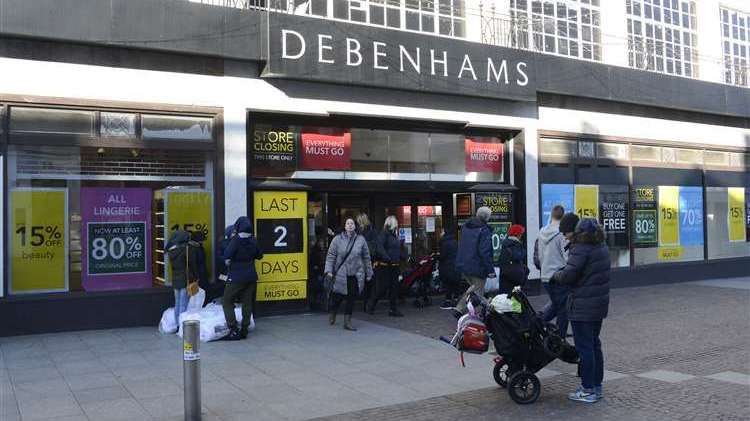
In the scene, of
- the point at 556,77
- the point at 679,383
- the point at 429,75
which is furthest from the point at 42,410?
the point at 556,77

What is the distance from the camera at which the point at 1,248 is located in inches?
356

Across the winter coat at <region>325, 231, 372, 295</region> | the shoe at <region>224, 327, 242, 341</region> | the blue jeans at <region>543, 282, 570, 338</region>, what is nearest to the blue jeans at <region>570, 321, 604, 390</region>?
the blue jeans at <region>543, 282, 570, 338</region>

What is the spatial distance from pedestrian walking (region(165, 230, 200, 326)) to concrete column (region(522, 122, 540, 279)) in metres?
7.33

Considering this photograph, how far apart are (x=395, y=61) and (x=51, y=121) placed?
581cm

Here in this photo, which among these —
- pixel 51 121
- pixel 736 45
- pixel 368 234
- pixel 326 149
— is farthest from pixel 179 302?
pixel 736 45

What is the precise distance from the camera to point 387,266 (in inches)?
445

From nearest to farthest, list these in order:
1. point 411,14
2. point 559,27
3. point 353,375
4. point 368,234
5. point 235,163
→ point 353,375
point 235,163
point 368,234
point 411,14
point 559,27

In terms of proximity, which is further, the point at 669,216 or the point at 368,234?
the point at 669,216

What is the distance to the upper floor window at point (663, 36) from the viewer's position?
1631 cm

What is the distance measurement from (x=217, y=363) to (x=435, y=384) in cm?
267

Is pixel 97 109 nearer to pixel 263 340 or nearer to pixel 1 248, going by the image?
pixel 1 248

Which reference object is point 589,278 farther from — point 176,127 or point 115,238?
point 115,238

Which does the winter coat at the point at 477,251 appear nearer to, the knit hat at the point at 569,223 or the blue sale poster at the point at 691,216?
the knit hat at the point at 569,223

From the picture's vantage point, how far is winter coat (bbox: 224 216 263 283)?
9016 millimetres
